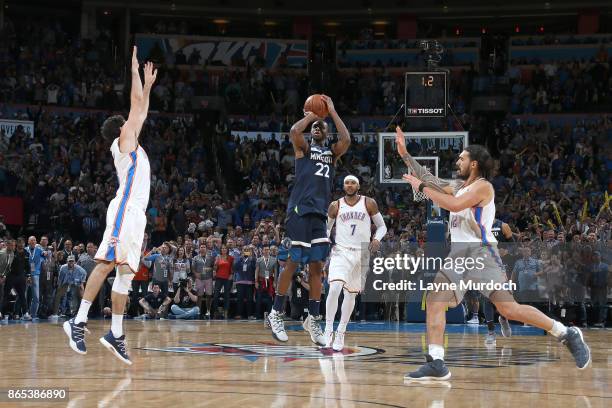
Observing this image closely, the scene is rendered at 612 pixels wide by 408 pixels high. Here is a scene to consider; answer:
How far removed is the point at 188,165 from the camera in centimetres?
2997

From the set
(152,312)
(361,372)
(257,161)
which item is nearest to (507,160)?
(257,161)

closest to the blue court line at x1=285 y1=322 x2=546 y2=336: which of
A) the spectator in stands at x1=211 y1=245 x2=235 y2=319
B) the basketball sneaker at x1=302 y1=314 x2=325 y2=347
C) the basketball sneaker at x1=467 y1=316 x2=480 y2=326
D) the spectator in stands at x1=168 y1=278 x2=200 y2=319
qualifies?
the basketball sneaker at x1=467 y1=316 x2=480 y2=326

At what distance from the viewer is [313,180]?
427 inches

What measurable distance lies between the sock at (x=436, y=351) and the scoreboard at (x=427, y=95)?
12.5 m

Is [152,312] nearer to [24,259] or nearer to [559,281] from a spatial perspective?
[24,259]

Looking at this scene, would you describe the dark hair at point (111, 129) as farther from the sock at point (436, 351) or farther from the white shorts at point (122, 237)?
the sock at point (436, 351)

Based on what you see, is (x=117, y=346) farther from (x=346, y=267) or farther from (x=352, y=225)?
(x=352, y=225)

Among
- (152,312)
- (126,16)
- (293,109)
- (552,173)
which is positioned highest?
(126,16)

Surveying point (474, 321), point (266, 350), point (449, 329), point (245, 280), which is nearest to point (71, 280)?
point (245, 280)

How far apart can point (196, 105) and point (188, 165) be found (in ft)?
11.7

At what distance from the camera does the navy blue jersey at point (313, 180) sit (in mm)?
10867

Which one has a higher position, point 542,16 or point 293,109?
point 542,16

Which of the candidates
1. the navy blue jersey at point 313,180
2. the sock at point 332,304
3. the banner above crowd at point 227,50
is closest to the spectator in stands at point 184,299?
the sock at point 332,304

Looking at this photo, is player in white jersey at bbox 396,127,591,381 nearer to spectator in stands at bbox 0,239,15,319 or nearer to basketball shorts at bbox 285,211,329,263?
basketball shorts at bbox 285,211,329,263
